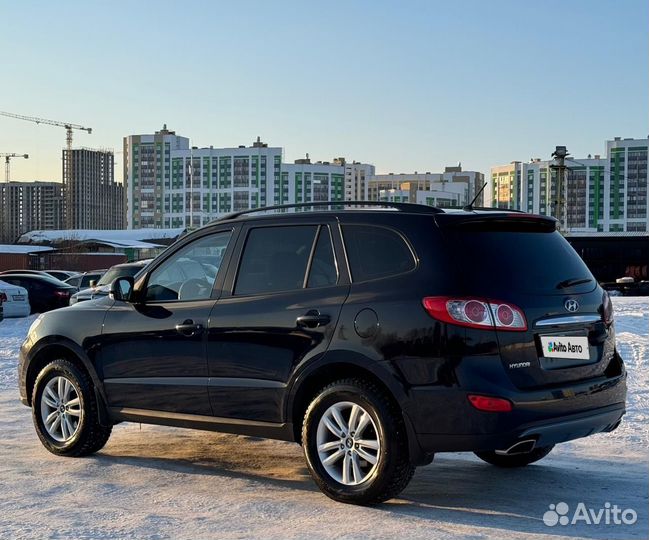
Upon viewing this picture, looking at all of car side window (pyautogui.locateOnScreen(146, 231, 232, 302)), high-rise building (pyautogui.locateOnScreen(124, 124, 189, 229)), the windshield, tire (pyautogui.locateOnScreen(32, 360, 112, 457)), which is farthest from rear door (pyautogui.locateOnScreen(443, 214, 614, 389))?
high-rise building (pyautogui.locateOnScreen(124, 124, 189, 229))

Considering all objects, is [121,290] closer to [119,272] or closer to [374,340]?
[374,340]

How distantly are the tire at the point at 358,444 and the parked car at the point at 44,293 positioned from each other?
2394cm

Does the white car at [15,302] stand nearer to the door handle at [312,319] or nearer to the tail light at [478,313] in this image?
the door handle at [312,319]

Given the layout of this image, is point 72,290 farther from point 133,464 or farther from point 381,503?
point 381,503

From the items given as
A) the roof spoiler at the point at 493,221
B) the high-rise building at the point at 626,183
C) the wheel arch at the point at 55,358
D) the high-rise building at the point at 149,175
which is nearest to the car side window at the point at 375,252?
the roof spoiler at the point at 493,221

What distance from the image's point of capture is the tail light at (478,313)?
5.34m

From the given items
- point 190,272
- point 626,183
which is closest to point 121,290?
point 190,272

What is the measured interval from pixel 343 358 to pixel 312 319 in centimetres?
37

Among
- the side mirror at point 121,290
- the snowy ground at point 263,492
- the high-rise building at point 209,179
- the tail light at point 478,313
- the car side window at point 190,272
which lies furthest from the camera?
the high-rise building at point 209,179

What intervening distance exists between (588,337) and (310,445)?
1.82 m

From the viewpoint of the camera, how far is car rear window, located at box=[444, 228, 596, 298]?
5500mm

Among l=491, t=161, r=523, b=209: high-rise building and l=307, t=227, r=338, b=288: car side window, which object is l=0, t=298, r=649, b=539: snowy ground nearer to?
l=307, t=227, r=338, b=288: car side window

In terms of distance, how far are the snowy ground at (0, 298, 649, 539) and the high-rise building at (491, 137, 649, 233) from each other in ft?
506

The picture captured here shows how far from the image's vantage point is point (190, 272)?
6.98 meters
